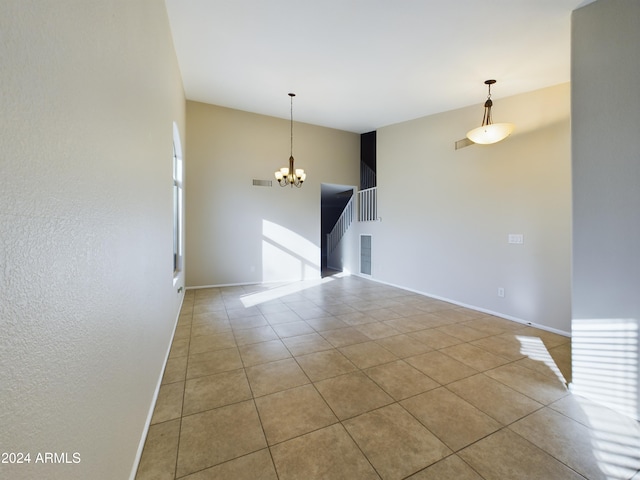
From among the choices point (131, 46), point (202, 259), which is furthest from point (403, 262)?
point (131, 46)

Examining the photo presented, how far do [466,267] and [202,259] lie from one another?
5254 millimetres

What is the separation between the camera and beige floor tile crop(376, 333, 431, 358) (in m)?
2.86

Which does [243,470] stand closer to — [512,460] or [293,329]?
[512,460]

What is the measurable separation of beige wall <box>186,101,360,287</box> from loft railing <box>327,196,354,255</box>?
3.49 ft

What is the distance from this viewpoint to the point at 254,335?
3.27 m

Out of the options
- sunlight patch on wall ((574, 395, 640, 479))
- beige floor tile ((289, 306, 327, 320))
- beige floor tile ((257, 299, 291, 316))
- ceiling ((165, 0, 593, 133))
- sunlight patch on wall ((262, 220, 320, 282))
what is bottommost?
sunlight patch on wall ((574, 395, 640, 479))

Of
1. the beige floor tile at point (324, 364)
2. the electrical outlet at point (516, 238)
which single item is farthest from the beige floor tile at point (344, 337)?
the electrical outlet at point (516, 238)

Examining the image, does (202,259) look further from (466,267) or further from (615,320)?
(615,320)

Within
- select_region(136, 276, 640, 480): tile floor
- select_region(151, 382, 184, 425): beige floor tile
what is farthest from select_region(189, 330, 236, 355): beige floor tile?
select_region(151, 382, 184, 425): beige floor tile

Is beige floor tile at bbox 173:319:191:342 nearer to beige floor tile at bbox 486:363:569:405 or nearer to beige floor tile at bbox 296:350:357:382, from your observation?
beige floor tile at bbox 296:350:357:382

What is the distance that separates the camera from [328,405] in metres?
1.99

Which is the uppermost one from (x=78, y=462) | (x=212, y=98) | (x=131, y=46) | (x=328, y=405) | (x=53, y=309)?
(x=212, y=98)

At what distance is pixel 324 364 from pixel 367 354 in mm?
519

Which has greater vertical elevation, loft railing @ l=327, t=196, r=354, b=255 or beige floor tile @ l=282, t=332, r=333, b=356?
loft railing @ l=327, t=196, r=354, b=255
